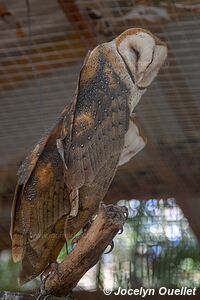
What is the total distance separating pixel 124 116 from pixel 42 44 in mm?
638

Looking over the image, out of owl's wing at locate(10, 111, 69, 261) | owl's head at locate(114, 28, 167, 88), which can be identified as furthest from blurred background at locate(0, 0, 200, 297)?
owl's wing at locate(10, 111, 69, 261)

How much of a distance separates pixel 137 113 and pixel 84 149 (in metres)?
0.68

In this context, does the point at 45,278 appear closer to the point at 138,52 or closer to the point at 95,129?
the point at 95,129

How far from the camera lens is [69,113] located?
1313 millimetres

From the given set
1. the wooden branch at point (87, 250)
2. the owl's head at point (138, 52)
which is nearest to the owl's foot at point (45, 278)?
the wooden branch at point (87, 250)

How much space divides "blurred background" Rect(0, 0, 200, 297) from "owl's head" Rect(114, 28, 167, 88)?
320mm

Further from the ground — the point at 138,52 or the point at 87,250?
the point at 138,52

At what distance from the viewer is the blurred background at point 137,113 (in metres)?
1.82

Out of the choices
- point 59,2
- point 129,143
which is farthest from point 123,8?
point 129,143

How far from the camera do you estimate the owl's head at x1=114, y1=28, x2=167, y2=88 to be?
1311mm

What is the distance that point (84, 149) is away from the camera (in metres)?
1.29

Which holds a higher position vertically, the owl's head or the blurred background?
the owl's head

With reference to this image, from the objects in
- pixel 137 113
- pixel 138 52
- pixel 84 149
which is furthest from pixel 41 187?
pixel 137 113

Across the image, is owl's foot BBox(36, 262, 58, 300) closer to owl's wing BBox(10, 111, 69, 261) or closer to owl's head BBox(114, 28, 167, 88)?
owl's wing BBox(10, 111, 69, 261)
